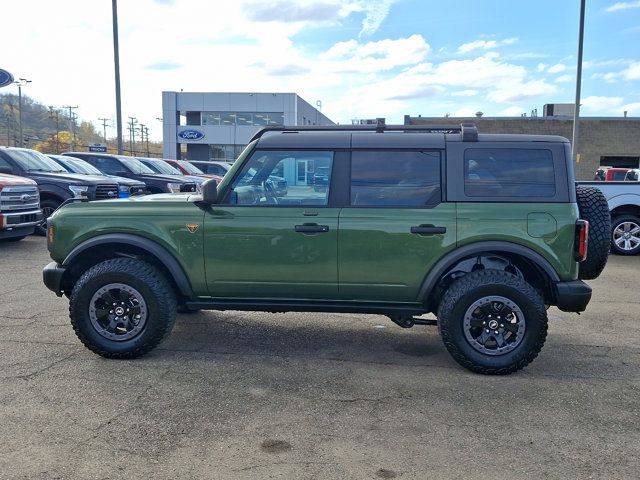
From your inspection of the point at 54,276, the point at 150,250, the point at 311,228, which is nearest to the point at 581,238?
the point at 311,228

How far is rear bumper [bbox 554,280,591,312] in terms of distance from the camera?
441 cm

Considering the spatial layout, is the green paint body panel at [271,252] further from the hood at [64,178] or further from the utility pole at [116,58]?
the utility pole at [116,58]

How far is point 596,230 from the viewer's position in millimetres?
4797

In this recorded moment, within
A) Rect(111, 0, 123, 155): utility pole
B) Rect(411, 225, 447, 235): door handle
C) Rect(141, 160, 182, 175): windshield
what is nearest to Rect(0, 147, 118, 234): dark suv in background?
Rect(141, 160, 182, 175): windshield

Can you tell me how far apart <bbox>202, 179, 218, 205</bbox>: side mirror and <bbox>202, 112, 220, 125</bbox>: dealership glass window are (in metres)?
53.6

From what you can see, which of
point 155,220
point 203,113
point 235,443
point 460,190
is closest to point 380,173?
point 460,190

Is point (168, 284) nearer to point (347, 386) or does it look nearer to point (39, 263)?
point (347, 386)

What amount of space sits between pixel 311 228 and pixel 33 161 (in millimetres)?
10286

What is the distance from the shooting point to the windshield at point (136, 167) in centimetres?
1620

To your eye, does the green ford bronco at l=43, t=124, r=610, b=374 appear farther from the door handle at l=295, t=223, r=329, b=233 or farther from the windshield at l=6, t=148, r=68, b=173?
the windshield at l=6, t=148, r=68, b=173

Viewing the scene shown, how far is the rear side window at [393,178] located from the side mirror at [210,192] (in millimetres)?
1137

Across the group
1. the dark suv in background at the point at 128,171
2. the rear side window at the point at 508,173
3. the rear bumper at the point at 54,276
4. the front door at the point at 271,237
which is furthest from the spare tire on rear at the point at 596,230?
the dark suv in background at the point at 128,171

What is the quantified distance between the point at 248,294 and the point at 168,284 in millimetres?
705

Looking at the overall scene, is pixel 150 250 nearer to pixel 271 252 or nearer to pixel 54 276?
pixel 54 276
